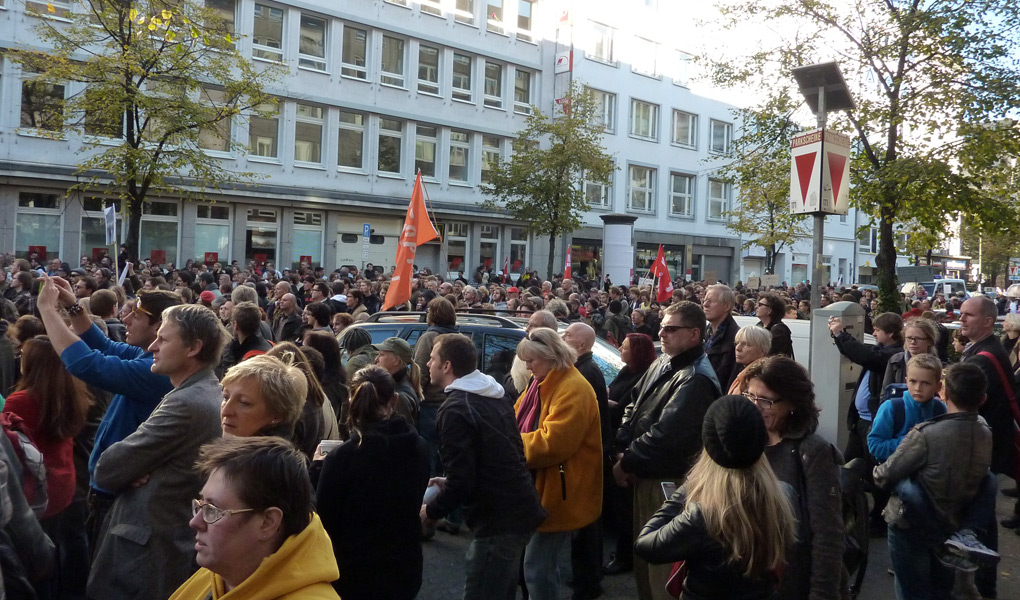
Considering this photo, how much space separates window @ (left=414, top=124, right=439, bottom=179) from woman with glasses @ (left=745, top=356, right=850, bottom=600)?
101 feet

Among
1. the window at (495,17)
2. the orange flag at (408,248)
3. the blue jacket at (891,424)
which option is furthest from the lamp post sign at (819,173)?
the window at (495,17)

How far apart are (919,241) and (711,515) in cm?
1300

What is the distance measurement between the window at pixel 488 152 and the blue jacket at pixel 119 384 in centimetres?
3179

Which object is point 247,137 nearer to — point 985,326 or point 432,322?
point 432,322

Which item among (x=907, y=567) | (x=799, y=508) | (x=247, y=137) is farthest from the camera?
(x=247, y=137)

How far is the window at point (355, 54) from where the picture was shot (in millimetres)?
30719

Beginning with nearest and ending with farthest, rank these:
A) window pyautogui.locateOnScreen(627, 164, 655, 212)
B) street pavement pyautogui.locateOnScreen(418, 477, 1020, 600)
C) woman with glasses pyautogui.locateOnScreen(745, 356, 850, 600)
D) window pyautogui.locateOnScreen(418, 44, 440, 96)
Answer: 1. woman with glasses pyautogui.locateOnScreen(745, 356, 850, 600)
2. street pavement pyautogui.locateOnScreen(418, 477, 1020, 600)
3. window pyautogui.locateOnScreen(418, 44, 440, 96)
4. window pyautogui.locateOnScreen(627, 164, 655, 212)

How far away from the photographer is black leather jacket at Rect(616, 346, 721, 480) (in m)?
4.41

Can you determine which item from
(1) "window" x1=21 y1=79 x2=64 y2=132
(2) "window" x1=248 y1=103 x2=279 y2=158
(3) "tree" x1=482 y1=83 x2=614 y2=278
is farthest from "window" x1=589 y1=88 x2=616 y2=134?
(1) "window" x1=21 y1=79 x2=64 y2=132

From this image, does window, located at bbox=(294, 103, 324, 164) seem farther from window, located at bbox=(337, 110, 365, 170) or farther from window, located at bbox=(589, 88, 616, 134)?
window, located at bbox=(589, 88, 616, 134)

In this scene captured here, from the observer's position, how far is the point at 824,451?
3.09 meters

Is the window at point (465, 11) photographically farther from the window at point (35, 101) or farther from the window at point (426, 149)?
the window at point (35, 101)

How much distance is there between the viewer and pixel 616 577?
232 inches

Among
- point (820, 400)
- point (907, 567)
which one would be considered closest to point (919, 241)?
point (820, 400)
